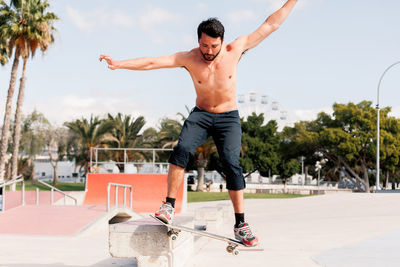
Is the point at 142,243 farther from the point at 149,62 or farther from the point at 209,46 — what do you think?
the point at 209,46

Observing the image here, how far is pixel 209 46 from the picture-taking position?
14.8 ft

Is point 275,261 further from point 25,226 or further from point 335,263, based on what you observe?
point 25,226

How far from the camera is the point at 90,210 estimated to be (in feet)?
A: 48.6

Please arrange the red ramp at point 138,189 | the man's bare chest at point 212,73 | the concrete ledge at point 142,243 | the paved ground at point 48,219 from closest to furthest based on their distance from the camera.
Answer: the man's bare chest at point 212,73, the concrete ledge at point 142,243, the paved ground at point 48,219, the red ramp at point 138,189

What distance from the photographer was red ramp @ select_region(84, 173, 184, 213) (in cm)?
2252

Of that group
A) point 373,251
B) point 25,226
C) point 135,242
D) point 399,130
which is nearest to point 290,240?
point 373,251

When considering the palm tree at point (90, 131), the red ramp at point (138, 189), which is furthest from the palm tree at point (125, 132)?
the red ramp at point (138, 189)

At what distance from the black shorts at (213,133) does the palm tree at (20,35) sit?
83.6 ft

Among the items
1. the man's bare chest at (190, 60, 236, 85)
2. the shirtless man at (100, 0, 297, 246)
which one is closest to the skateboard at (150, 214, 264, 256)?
the shirtless man at (100, 0, 297, 246)

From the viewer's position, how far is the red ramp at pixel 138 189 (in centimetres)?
2252

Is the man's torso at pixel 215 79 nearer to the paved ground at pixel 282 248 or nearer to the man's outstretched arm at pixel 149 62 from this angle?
the man's outstretched arm at pixel 149 62

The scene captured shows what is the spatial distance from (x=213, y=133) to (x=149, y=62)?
1011 mm

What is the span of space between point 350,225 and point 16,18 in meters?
24.0

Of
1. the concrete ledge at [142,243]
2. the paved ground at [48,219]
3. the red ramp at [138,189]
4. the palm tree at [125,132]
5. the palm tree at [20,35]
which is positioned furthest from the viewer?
the palm tree at [125,132]
